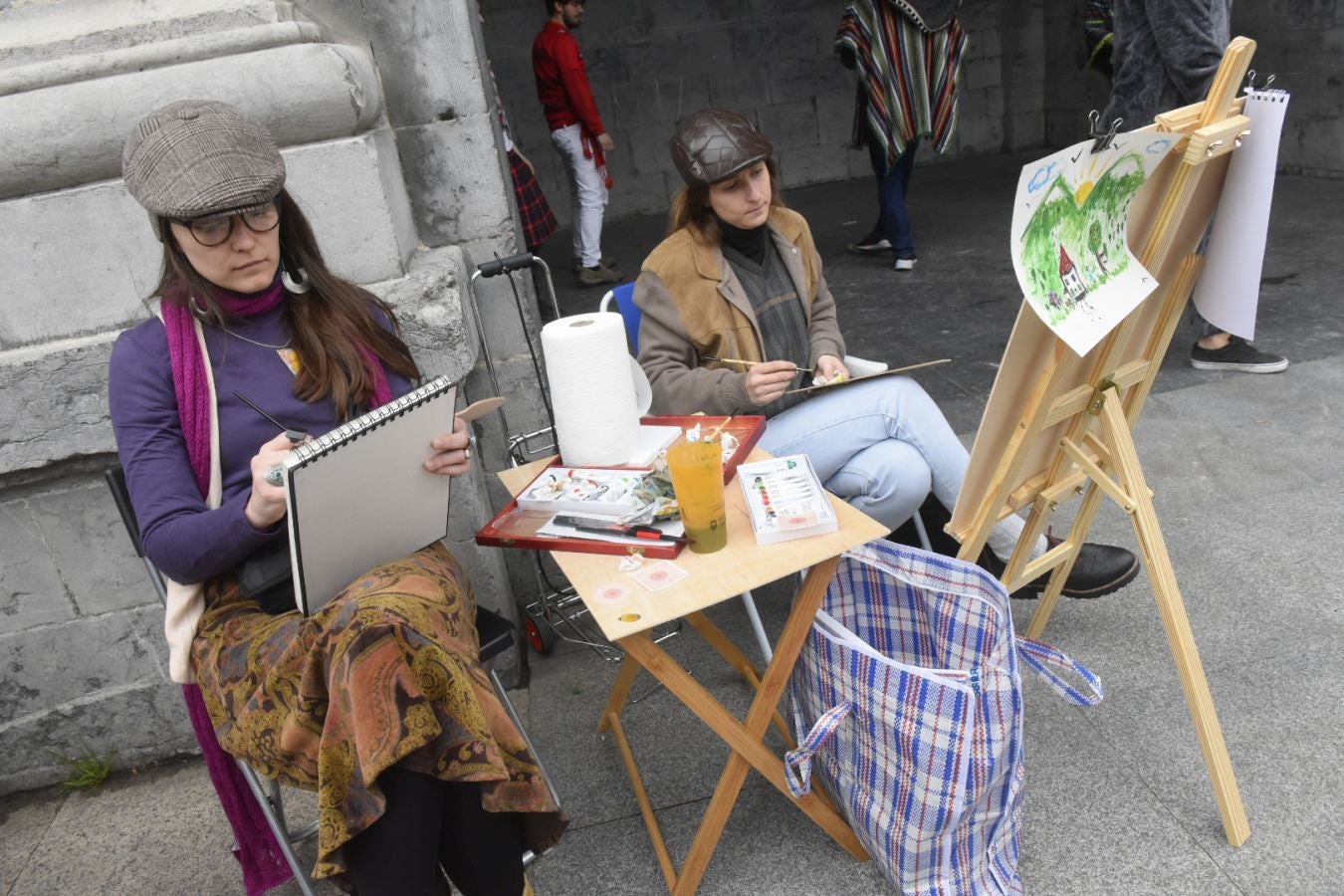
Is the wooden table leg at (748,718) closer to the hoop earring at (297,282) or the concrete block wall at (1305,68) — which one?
the hoop earring at (297,282)

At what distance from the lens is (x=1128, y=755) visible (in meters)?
2.08

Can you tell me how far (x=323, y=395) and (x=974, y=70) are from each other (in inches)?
329

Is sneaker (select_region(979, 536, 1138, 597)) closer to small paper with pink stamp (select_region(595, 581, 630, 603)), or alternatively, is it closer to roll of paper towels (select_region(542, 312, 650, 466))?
roll of paper towels (select_region(542, 312, 650, 466))

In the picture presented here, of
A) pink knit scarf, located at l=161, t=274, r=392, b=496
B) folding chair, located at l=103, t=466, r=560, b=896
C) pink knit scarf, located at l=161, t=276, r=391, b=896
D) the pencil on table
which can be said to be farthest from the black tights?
the pencil on table

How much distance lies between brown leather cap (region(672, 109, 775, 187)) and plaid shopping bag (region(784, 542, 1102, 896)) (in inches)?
36.1

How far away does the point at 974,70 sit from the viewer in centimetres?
877

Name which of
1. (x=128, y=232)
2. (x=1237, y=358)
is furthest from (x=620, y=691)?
(x=1237, y=358)

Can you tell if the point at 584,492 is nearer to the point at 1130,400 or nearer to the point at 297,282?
the point at 297,282

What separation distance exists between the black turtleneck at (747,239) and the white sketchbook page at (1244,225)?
97 cm

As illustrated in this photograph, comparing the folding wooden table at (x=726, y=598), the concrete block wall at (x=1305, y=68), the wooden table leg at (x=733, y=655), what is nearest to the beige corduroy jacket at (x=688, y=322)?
the folding wooden table at (x=726, y=598)

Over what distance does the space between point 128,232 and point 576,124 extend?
417 centimetres

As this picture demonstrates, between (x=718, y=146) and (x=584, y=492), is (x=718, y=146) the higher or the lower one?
the higher one

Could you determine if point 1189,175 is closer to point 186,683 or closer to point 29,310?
point 186,683

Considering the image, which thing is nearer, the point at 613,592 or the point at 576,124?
the point at 613,592
